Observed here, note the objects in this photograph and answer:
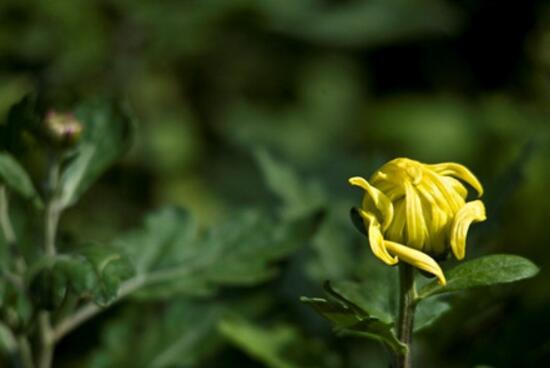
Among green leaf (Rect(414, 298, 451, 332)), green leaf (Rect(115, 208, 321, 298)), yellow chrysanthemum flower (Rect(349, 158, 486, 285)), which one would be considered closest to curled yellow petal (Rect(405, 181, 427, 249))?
yellow chrysanthemum flower (Rect(349, 158, 486, 285))

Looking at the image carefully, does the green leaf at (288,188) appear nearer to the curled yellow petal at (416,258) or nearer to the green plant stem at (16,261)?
the green plant stem at (16,261)

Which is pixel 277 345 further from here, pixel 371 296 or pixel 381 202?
pixel 381 202

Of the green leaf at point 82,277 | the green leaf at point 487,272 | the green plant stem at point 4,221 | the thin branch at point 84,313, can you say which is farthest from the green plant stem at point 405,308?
the green plant stem at point 4,221

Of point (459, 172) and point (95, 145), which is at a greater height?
point (459, 172)

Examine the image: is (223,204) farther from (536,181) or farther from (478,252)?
(478,252)

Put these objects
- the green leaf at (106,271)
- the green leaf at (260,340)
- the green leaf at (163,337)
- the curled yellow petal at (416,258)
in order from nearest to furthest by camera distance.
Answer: the curled yellow petal at (416,258) → the green leaf at (106,271) → the green leaf at (260,340) → the green leaf at (163,337)

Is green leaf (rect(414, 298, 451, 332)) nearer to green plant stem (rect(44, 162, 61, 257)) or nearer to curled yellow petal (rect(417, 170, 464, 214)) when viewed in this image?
curled yellow petal (rect(417, 170, 464, 214))

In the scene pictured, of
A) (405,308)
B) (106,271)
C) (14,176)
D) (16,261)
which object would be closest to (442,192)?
(405,308)
